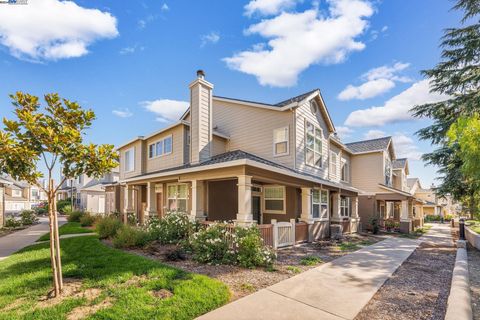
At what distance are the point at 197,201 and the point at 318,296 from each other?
265 inches

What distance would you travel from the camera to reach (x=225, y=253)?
7602 millimetres

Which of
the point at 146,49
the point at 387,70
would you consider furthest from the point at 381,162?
the point at 146,49

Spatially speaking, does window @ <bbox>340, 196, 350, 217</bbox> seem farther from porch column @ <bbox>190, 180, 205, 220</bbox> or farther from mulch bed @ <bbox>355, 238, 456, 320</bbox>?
porch column @ <bbox>190, 180, 205, 220</bbox>

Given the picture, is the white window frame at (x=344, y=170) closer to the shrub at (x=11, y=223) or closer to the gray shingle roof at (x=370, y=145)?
the gray shingle roof at (x=370, y=145)

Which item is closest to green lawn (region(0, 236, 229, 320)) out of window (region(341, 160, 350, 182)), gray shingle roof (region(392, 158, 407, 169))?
window (region(341, 160, 350, 182))

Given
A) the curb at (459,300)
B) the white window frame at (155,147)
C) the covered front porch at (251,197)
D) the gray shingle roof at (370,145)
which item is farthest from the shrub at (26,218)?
the gray shingle roof at (370,145)

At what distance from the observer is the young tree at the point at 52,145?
4.51m

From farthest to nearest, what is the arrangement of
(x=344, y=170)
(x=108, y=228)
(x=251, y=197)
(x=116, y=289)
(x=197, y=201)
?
1. (x=344, y=170)
2. (x=108, y=228)
3. (x=197, y=201)
4. (x=251, y=197)
5. (x=116, y=289)

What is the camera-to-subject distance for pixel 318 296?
5230mm

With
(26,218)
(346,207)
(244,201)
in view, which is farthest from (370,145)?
(26,218)

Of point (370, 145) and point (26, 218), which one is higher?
point (370, 145)

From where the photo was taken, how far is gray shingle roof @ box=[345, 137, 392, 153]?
70.2 feet

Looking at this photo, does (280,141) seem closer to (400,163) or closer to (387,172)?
(387,172)

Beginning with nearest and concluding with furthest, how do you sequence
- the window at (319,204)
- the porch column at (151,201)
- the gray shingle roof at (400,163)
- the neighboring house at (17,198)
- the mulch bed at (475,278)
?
the mulch bed at (475,278) < the window at (319,204) < the porch column at (151,201) < the gray shingle roof at (400,163) < the neighboring house at (17,198)
